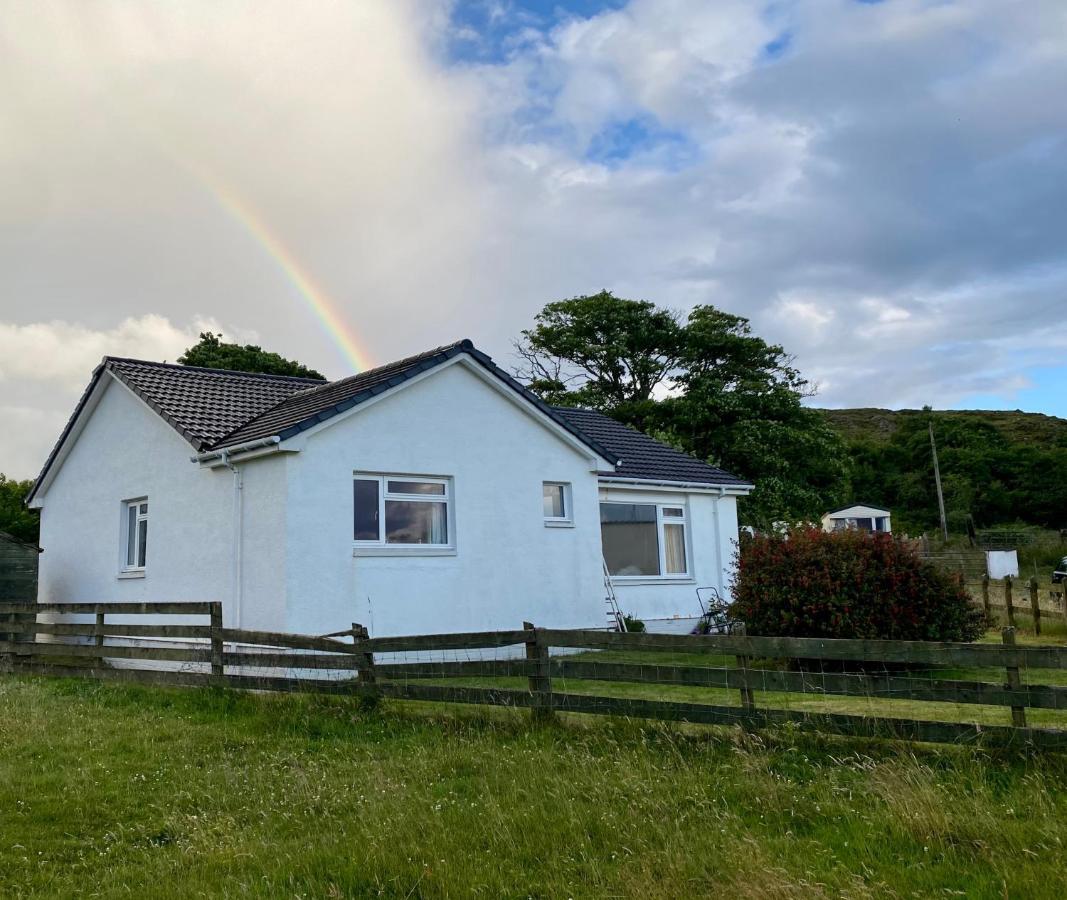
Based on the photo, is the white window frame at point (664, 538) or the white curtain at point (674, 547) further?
the white curtain at point (674, 547)

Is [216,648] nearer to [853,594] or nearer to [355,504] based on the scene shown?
[355,504]

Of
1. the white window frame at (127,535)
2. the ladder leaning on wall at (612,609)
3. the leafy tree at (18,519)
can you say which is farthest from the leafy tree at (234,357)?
the ladder leaning on wall at (612,609)

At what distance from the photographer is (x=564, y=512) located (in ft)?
58.4

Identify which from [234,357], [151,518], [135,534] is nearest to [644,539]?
[151,518]

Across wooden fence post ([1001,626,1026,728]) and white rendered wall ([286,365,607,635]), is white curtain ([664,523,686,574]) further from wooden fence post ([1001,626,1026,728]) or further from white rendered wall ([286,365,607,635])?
wooden fence post ([1001,626,1026,728])

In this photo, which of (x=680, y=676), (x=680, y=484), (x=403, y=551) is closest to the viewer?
(x=680, y=676)

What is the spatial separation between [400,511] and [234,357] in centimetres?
2842

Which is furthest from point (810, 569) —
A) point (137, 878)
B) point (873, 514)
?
point (873, 514)

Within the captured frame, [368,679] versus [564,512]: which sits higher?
[564,512]

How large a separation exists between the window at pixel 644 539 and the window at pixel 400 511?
5.08m

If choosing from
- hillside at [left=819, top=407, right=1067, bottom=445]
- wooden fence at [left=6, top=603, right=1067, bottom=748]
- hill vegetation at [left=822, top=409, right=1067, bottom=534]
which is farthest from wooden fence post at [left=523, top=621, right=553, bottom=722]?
hillside at [left=819, top=407, right=1067, bottom=445]

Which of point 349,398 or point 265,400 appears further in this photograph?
point 265,400

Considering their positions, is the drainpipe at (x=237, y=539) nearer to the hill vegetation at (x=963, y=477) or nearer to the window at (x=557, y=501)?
the window at (x=557, y=501)

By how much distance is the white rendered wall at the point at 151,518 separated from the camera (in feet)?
46.8
